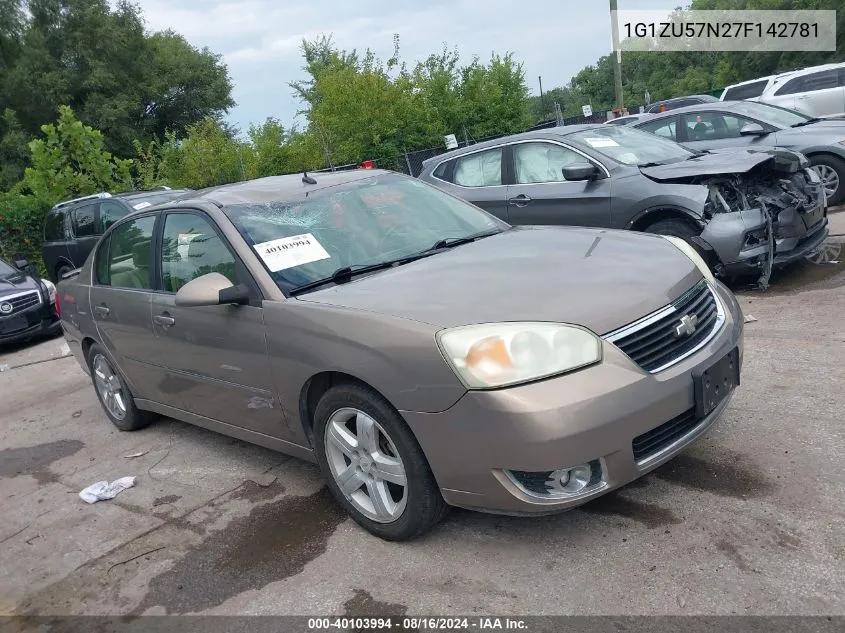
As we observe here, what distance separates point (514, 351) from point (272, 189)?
2.09m

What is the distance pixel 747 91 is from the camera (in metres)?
16.2

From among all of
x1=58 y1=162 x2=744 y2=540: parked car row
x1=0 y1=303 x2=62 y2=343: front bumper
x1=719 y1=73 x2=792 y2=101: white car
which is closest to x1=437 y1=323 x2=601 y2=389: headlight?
x1=58 y1=162 x2=744 y2=540: parked car row

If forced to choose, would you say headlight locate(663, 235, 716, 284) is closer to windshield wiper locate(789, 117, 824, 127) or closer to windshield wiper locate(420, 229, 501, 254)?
windshield wiper locate(420, 229, 501, 254)

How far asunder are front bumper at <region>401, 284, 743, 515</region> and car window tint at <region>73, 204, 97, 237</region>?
1079 centimetres

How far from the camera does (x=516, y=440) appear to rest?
2.61m

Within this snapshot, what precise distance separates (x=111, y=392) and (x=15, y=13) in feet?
140

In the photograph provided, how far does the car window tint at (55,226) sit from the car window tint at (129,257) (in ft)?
27.6

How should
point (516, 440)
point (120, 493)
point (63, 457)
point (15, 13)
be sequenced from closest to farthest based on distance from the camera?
point (516, 440) → point (120, 493) → point (63, 457) → point (15, 13)

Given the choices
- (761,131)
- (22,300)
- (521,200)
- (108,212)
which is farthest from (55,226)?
(761,131)

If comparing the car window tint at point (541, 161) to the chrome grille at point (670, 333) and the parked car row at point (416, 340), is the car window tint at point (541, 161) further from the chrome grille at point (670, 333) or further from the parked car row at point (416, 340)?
the chrome grille at point (670, 333)

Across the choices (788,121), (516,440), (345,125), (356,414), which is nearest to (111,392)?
(356,414)

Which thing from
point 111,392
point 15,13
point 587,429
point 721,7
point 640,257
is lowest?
point 111,392

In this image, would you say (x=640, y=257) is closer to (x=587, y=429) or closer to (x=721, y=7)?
(x=587, y=429)

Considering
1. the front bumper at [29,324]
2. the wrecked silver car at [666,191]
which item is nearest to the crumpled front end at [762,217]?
the wrecked silver car at [666,191]
